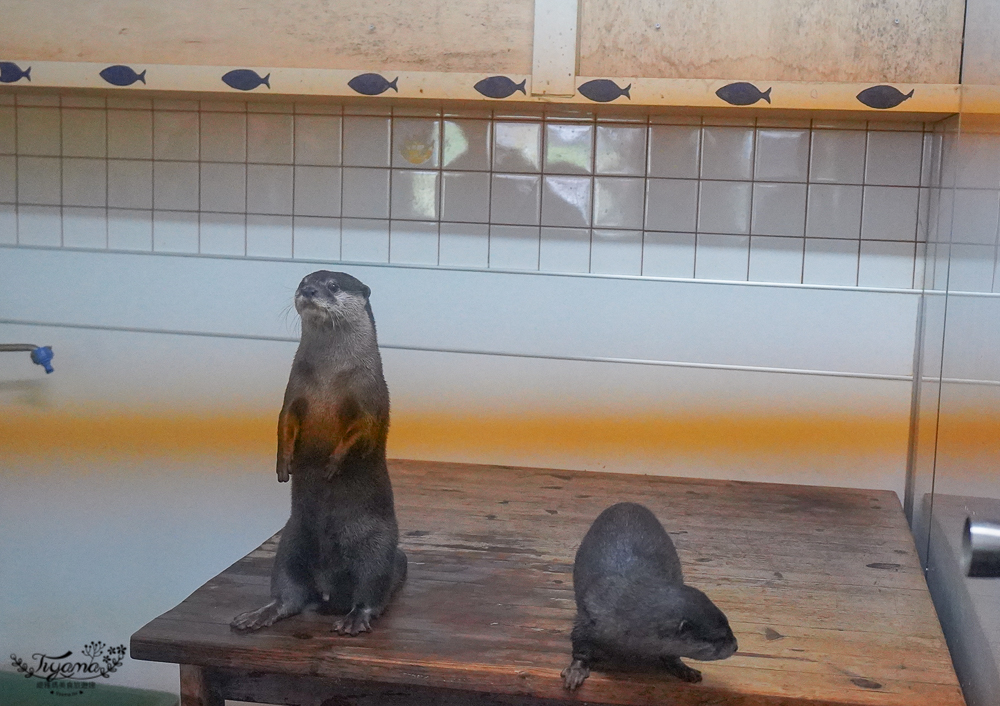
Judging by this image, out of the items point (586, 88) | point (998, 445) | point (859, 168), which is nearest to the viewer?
point (998, 445)

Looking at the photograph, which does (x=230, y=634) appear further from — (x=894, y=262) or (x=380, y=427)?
(x=894, y=262)

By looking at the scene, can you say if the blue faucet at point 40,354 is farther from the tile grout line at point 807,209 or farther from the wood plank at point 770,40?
the tile grout line at point 807,209

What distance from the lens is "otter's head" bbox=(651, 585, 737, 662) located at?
1.12 meters

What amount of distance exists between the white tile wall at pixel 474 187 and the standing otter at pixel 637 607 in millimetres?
1065

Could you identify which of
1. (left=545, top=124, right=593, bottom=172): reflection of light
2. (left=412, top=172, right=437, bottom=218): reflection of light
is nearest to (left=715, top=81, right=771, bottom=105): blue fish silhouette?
(left=545, top=124, right=593, bottom=172): reflection of light

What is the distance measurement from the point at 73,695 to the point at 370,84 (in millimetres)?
1692

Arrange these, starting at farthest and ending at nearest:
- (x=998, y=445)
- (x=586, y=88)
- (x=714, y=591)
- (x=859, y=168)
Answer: (x=859, y=168) < (x=586, y=88) < (x=714, y=591) < (x=998, y=445)

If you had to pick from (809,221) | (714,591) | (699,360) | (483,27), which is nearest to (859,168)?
(809,221)

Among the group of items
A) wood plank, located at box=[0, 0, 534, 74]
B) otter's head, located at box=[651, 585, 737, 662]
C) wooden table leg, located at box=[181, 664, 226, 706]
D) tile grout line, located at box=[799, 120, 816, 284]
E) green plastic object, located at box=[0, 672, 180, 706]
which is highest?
wood plank, located at box=[0, 0, 534, 74]

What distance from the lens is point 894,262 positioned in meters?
2.18

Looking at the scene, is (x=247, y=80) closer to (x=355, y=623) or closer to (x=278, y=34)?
(x=278, y=34)

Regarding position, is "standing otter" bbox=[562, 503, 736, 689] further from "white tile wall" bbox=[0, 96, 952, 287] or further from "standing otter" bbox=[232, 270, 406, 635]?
"white tile wall" bbox=[0, 96, 952, 287]

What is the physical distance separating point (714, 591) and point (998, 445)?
0.68 m

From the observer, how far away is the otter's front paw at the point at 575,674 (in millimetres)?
1188
